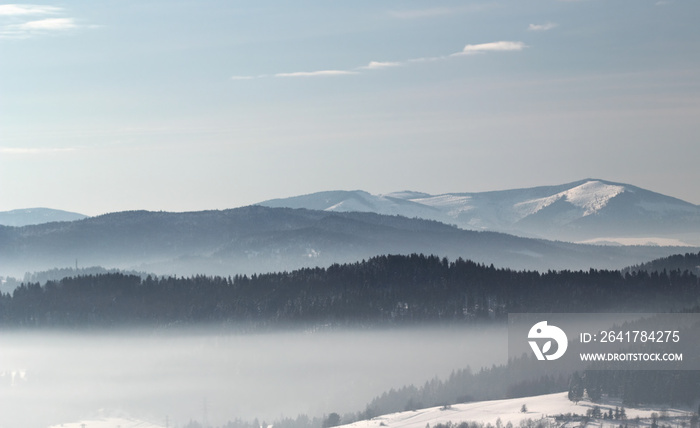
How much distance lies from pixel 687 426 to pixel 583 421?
15675 mm

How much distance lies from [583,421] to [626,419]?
672 cm

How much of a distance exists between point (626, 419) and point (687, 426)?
9.38 meters

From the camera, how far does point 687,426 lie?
19688 centimetres

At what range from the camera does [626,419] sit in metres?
197

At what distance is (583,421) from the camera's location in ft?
655
